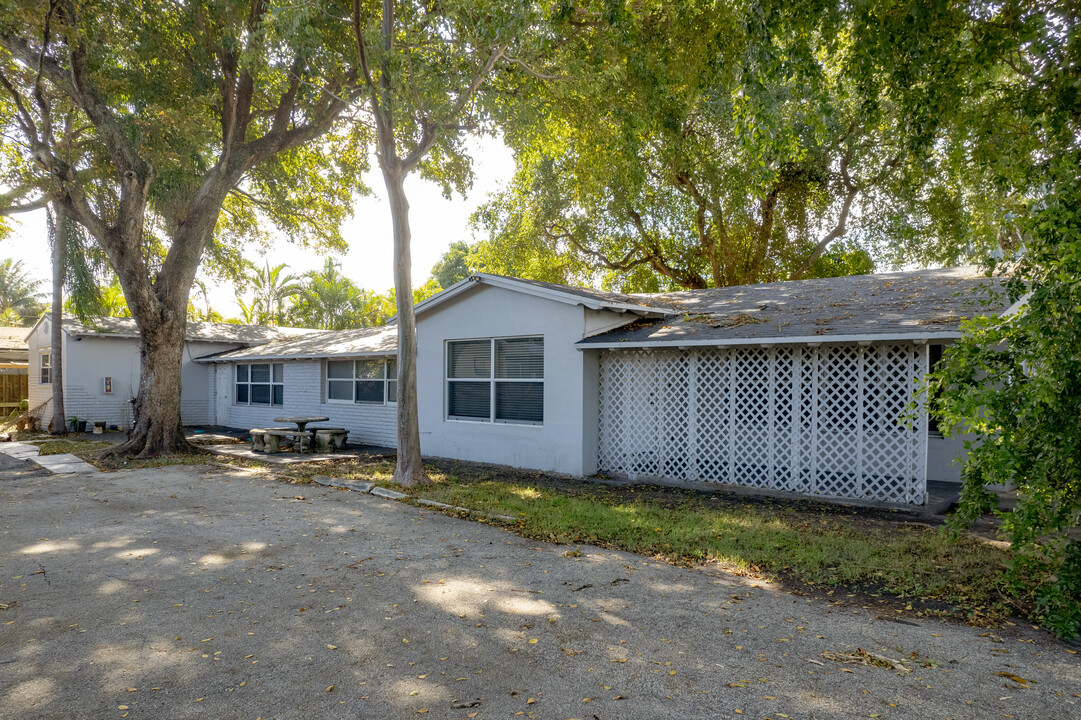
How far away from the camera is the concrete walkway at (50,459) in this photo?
12.4m

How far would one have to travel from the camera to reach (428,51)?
1035 centimetres

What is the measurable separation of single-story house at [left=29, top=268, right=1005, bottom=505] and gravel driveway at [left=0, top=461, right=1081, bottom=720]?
3853 mm

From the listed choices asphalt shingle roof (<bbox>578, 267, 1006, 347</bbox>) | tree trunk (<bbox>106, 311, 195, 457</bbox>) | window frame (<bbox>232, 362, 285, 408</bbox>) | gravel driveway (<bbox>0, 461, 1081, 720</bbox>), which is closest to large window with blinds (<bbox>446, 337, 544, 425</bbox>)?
asphalt shingle roof (<bbox>578, 267, 1006, 347</bbox>)

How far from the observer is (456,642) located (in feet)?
13.7

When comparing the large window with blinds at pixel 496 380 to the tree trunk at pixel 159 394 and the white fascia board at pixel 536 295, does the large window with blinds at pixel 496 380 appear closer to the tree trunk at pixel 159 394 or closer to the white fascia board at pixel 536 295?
the white fascia board at pixel 536 295

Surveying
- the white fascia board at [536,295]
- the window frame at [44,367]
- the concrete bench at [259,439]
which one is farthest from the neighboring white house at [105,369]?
the white fascia board at [536,295]

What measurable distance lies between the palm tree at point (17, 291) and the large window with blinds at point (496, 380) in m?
48.3

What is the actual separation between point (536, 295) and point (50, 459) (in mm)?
11160

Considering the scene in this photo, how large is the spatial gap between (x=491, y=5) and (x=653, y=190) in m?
14.2

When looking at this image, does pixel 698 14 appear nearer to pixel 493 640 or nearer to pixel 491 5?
pixel 491 5

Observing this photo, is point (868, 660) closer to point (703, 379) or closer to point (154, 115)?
point (703, 379)

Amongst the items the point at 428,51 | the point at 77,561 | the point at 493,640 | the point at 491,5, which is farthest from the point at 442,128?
the point at 493,640

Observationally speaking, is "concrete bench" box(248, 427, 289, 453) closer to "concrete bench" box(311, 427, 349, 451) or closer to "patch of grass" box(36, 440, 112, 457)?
"concrete bench" box(311, 427, 349, 451)

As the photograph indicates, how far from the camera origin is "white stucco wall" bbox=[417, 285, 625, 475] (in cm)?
1133
